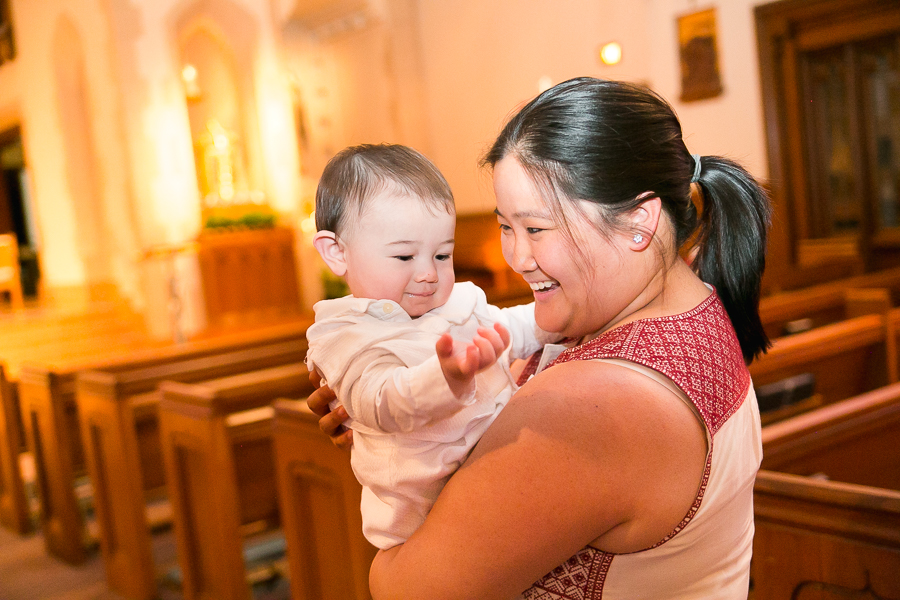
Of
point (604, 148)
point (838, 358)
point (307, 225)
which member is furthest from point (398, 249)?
point (307, 225)

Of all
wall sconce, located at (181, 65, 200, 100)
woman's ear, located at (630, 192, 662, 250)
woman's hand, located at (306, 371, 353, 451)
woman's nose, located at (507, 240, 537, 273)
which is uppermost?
wall sconce, located at (181, 65, 200, 100)

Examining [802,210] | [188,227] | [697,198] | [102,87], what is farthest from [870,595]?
[102,87]

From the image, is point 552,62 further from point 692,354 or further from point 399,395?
point 399,395

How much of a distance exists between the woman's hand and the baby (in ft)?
0.09

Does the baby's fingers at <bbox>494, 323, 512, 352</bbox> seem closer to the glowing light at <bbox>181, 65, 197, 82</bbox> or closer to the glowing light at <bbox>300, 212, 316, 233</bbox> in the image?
the glowing light at <bbox>300, 212, 316, 233</bbox>

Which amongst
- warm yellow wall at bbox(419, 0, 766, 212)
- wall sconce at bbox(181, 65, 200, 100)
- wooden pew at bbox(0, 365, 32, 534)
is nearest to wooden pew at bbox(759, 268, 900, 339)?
warm yellow wall at bbox(419, 0, 766, 212)

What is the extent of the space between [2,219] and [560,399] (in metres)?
14.7

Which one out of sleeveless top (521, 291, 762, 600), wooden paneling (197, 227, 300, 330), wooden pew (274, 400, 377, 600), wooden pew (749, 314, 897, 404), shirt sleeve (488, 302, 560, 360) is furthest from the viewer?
wooden paneling (197, 227, 300, 330)

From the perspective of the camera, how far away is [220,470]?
2861 millimetres

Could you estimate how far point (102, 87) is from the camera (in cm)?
927

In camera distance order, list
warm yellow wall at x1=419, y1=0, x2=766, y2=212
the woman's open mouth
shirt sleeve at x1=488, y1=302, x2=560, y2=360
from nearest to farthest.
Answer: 1. the woman's open mouth
2. shirt sleeve at x1=488, y1=302, x2=560, y2=360
3. warm yellow wall at x1=419, y1=0, x2=766, y2=212

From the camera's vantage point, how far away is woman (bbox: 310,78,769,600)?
87 cm

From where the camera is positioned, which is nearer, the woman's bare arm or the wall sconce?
the woman's bare arm

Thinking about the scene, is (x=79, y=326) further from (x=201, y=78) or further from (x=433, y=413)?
(x=433, y=413)
